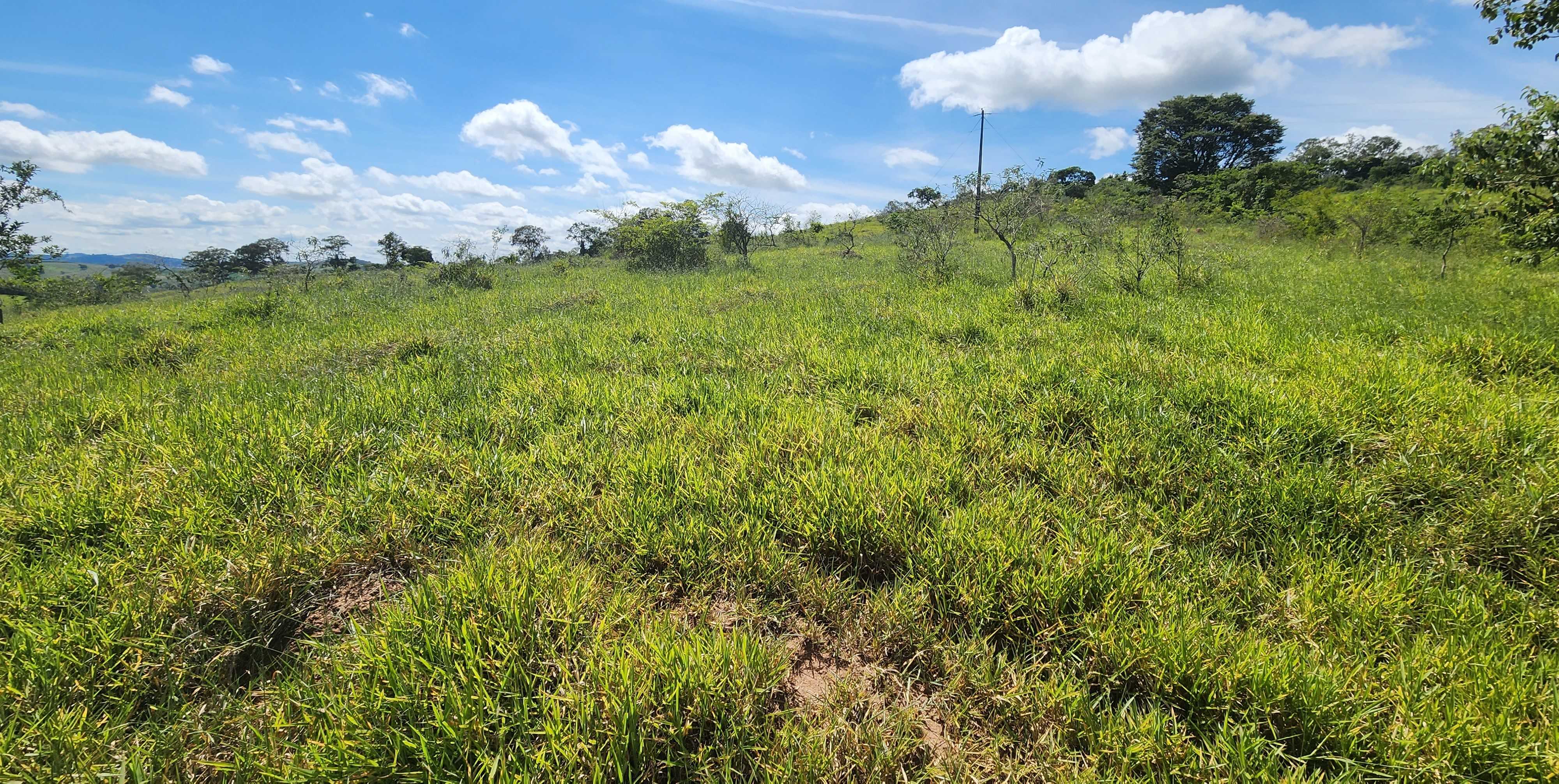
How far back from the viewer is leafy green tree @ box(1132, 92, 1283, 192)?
48.2m

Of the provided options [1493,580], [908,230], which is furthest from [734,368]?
[908,230]

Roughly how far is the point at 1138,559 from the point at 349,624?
3555 mm

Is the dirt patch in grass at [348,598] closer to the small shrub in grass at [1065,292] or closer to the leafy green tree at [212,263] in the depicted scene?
the small shrub in grass at [1065,292]

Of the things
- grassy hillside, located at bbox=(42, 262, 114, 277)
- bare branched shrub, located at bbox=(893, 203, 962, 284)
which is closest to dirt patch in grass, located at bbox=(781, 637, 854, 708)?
bare branched shrub, located at bbox=(893, 203, 962, 284)

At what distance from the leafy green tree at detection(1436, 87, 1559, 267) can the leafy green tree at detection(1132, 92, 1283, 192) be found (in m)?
51.8

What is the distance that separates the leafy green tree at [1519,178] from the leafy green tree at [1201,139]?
51801mm

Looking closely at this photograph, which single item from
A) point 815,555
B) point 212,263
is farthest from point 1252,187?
point 212,263

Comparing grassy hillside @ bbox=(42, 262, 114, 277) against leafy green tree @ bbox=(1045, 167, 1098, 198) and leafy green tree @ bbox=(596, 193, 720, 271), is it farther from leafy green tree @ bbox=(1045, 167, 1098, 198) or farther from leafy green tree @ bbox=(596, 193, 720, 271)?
leafy green tree @ bbox=(1045, 167, 1098, 198)

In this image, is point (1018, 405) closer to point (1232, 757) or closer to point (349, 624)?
point (1232, 757)

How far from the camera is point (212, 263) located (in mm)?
49094

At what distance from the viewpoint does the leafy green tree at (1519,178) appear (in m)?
5.36

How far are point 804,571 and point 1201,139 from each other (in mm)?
65123

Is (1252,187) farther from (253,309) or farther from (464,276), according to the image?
(253,309)

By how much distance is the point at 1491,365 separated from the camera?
15.6 feet
